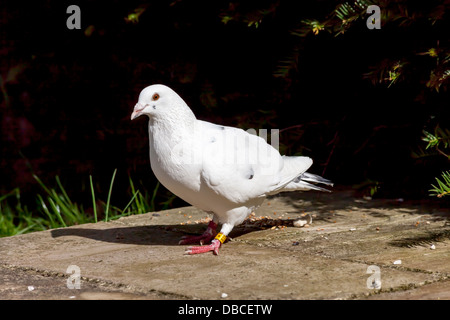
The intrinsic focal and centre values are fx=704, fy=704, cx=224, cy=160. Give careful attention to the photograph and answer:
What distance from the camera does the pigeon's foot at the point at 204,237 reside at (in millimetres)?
4027

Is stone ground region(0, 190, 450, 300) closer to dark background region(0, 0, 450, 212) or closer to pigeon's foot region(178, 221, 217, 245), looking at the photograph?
pigeon's foot region(178, 221, 217, 245)

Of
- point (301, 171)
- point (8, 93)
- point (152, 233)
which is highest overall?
point (8, 93)

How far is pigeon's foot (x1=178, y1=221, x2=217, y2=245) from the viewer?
13.2 ft

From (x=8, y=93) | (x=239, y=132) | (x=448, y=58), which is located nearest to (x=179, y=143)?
(x=239, y=132)

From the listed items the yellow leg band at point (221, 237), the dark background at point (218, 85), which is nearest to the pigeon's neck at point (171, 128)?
the yellow leg band at point (221, 237)

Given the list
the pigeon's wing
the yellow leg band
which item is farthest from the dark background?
the yellow leg band

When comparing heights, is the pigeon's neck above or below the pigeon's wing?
above

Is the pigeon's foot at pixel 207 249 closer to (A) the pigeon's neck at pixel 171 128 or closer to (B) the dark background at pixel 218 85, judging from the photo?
(A) the pigeon's neck at pixel 171 128

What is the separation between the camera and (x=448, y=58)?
167 inches

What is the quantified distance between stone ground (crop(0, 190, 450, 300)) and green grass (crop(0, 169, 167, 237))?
1.66ft

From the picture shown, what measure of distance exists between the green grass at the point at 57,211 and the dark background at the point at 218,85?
0.58ft

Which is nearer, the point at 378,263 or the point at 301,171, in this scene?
the point at 378,263

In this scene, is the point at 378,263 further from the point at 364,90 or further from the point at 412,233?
the point at 364,90
